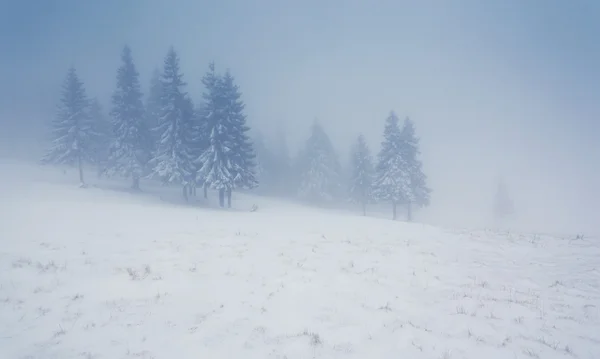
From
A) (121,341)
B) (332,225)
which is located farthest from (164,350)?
(332,225)

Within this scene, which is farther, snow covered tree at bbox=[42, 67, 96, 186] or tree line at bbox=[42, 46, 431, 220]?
snow covered tree at bbox=[42, 67, 96, 186]

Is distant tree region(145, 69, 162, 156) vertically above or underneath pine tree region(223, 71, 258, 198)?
above

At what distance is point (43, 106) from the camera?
316 feet

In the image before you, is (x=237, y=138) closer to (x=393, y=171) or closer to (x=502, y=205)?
(x=393, y=171)

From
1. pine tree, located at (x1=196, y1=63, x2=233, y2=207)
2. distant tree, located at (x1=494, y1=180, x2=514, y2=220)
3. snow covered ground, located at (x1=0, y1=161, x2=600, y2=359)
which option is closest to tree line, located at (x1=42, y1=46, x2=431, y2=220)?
pine tree, located at (x1=196, y1=63, x2=233, y2=207)

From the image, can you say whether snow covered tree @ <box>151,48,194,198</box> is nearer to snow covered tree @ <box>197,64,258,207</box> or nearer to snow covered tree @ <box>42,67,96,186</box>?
snow covered tree @ <box>197,64,258,207</box>

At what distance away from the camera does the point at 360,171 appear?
52719 millimetres

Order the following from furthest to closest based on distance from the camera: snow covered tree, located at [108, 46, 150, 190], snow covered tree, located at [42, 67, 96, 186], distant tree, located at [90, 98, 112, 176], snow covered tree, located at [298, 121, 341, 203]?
snow covered tree, located at [298, 121, 341, 203] < distant tree, located at [90, 98, 112, 176] < snow covered tree, located at [42, 67, 96, 186] < snow covered tree, located at [108, 46, 150, 190]

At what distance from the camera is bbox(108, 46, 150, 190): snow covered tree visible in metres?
36.6

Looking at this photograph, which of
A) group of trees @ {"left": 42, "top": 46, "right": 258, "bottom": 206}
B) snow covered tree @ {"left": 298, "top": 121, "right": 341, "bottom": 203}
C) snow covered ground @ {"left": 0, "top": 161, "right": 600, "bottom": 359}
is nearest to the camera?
snow covered ground @ {"left": 0, "top": 161, "right": 600, "bottom": 359}

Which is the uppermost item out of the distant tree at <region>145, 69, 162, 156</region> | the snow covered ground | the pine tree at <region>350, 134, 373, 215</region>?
the distant tree at <region>145, 69, 162, 156</region>

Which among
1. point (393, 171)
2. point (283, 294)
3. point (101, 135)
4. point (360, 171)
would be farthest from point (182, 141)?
point (360, 171)

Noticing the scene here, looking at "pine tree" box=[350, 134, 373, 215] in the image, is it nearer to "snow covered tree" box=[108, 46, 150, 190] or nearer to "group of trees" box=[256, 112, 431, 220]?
"group of trees" box=[256, 112, 431, 220]

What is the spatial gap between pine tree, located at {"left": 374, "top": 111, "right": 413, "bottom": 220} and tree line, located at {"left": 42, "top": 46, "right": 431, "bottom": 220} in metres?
0.13
